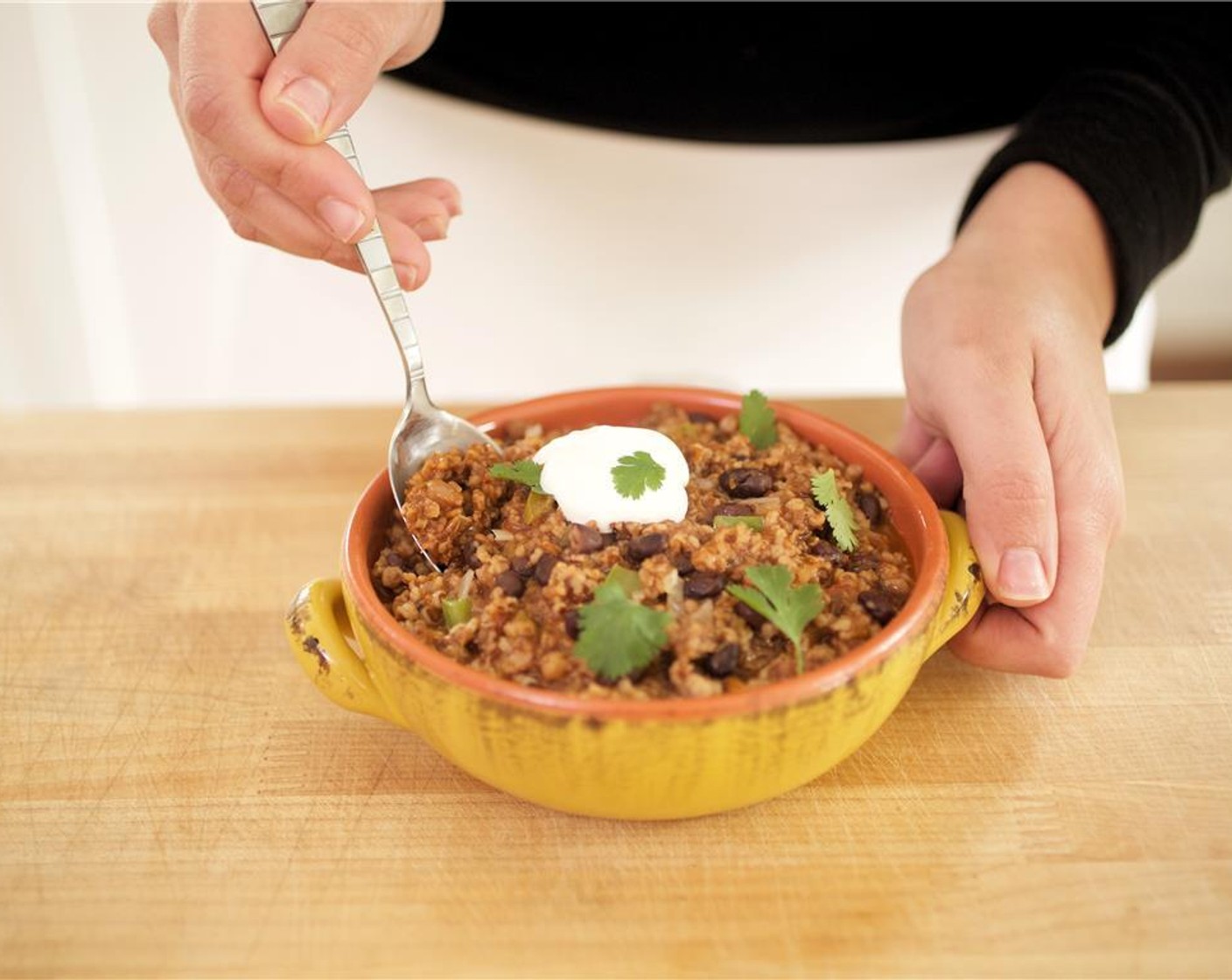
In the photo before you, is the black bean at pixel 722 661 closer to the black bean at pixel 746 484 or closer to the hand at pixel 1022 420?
the black bean at pixel 746 484

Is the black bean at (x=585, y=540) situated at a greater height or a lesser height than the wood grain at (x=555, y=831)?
greater

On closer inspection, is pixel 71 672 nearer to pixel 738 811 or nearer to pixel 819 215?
pixel 738 811

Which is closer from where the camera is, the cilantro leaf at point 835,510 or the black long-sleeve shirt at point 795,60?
the cilantro leaf at point 835,510

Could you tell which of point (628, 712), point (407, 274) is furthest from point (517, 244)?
point (628, 712)

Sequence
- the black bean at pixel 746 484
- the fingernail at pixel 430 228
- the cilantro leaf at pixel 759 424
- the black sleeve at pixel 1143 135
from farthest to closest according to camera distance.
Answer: the black sleeve at pixel 1143 135
the fingernail at pixel 430 228
the cilantro leaf at pixel 759 424
the black bean at pixel 746 484

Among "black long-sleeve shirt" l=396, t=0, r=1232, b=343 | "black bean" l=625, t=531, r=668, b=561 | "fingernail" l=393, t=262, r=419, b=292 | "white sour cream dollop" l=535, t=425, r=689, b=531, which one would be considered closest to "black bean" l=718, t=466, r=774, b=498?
"white sour cream dollop" l=535, t=425, r=689, b=531

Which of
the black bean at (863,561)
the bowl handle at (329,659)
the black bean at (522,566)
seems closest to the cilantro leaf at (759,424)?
the black bean at (863,561)

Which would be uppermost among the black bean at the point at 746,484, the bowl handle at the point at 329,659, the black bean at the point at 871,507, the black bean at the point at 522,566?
the black bean at the point at 746,484
